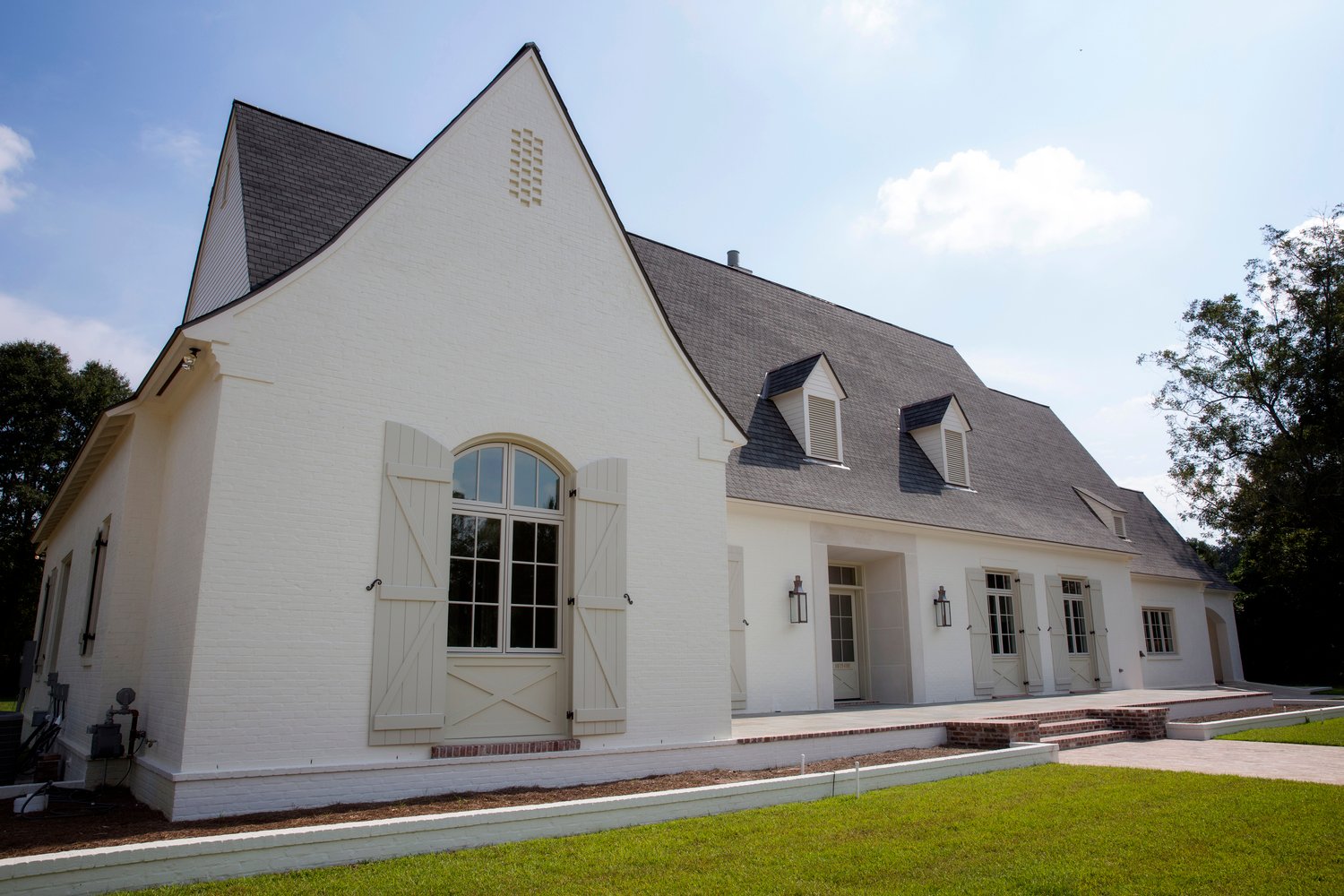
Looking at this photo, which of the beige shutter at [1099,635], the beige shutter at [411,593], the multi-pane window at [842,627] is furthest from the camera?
the beige shutter at [1099,635]

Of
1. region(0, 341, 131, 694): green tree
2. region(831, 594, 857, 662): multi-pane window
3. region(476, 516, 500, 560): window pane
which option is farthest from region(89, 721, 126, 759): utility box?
region(0, 341, 131, 694): green tree

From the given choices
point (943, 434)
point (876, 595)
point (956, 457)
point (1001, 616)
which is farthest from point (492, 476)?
point (1001, 616)

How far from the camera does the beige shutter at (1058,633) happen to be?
61.5 ft

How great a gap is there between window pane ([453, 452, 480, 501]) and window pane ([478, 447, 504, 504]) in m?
0.09

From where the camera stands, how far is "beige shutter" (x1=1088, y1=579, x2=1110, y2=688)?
19.9 meters

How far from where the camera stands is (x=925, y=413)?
61.3ft

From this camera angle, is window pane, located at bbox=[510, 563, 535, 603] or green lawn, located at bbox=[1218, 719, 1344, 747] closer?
window pane, located at bbox=[510, 563, 535, 603]

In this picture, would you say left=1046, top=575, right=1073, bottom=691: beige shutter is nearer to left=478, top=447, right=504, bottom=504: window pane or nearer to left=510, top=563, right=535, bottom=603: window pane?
left=510, top=563, right=535, bottom=603: window pane

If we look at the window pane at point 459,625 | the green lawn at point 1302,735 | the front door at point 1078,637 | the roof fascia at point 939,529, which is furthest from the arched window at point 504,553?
the front door at point 1078,637

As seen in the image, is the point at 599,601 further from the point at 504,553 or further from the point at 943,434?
the point at 943,434

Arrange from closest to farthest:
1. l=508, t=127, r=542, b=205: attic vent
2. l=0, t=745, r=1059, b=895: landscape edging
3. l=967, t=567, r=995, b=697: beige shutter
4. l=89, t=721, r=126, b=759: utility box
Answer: l=0, t=745, r=1059, b=895: landscape edging → l=89, t=721, r=126, b=759: utility box → l=508, t=127, r=542, b=205: attic vent → l=967, t=567, r=995, b=697: beige shutter

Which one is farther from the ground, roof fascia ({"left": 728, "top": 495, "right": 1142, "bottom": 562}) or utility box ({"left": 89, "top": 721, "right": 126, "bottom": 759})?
roof fascia ({"left": 728, "top": 495, "right": 1142, "bottom": 562})

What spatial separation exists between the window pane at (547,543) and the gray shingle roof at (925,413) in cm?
1136

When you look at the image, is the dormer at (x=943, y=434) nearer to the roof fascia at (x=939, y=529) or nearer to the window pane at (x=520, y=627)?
the roof fascia at (x=939, y=529)
